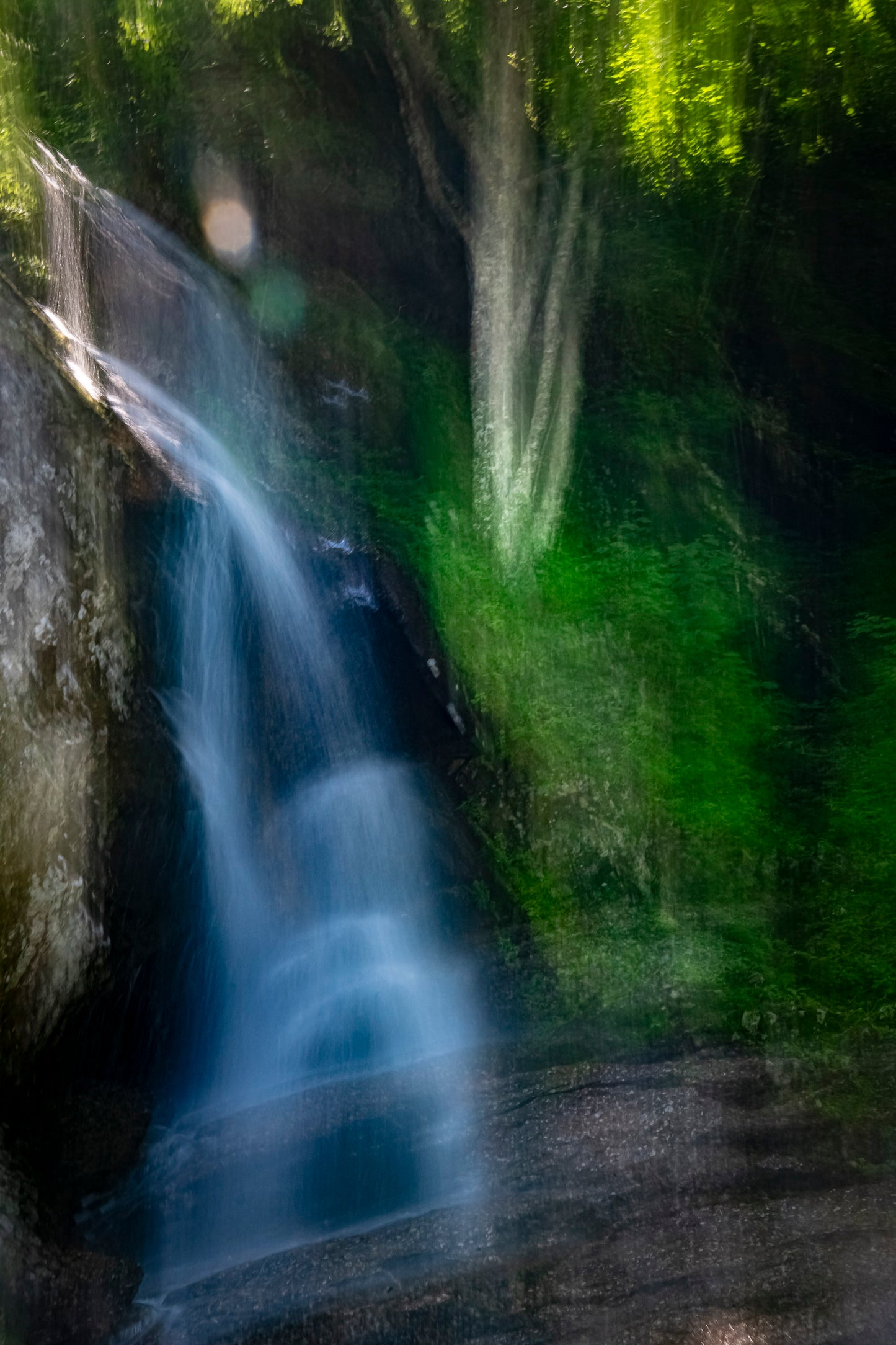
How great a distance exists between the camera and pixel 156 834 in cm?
670

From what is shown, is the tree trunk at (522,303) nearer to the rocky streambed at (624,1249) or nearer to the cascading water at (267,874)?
the cascading water at (267,874)

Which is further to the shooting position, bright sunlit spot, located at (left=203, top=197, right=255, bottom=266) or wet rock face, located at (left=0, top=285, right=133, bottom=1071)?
bright sunlit spot, located at (left=203, top=197, right=255, bottom=266)

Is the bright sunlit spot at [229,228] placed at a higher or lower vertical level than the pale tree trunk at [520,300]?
higher

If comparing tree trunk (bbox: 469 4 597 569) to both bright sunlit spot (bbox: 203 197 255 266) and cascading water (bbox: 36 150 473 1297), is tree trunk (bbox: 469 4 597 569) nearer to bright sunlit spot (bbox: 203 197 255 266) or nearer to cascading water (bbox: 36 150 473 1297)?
cascading water (bbox: 36 150 473 1297)

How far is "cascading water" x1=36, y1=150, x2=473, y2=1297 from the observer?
600cm

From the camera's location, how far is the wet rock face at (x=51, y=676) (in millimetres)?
5246

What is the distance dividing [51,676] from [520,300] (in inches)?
226

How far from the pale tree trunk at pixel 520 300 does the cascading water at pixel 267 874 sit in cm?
207

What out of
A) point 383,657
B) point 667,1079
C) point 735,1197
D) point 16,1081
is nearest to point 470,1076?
point 667,1079

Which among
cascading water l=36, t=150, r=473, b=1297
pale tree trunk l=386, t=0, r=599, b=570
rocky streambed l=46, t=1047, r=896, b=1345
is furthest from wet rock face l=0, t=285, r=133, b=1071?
pale tree trunk l=386, t=0, r=599, b=570

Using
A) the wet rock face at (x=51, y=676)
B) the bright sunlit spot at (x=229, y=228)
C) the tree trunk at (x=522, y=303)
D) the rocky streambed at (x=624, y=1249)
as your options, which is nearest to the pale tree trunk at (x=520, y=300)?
the tree trunk at (x=522, y=303)

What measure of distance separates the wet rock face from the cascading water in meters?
0.72

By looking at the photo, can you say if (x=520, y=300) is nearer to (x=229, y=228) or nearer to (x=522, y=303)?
(x=522, y=303)

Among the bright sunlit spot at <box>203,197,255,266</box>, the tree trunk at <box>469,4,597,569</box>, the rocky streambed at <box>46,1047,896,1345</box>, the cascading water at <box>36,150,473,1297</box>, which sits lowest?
the rocky streambed at <box>46,1047,896,1345</box>
